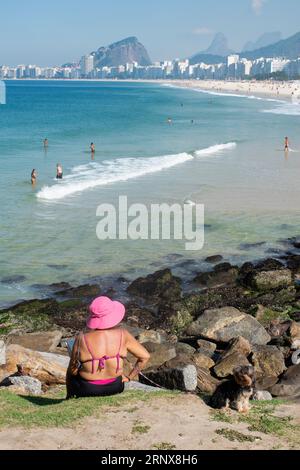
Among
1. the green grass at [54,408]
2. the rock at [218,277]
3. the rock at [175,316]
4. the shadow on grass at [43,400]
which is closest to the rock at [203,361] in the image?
the rock at [175,316]

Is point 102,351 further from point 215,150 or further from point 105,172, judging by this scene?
point 215,150

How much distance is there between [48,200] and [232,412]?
2227 centimetres

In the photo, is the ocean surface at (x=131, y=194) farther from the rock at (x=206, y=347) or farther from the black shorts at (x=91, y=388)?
the black shorts at (x=91, y=388)

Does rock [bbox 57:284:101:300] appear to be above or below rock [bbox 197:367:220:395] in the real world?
below

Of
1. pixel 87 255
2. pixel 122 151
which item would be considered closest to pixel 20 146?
pixel 122 151

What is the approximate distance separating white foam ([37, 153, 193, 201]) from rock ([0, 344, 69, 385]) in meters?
19.5

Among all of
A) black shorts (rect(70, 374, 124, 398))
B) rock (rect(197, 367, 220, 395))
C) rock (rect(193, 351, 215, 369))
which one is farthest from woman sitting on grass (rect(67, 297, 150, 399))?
rock (rect(193, 351, 215, 369))

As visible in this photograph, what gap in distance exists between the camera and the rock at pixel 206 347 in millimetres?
11797

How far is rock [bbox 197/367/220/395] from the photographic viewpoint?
365 inches

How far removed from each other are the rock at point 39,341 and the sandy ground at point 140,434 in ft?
15.2

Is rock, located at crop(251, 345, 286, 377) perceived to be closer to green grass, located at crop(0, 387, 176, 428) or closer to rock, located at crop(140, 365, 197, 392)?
rock, located at crop(140, 365, 197, 392)

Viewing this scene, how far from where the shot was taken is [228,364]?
10562 mm

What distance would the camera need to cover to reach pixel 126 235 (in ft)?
70.5
